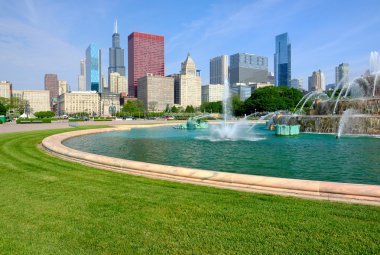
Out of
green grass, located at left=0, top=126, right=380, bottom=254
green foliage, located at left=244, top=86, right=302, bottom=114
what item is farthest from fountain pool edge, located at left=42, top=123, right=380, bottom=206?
green foliage, located at left=244, top=86, right=302, bottom=114

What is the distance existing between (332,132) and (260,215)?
25280 mm

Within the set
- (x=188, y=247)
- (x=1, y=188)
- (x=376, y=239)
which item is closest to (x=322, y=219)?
(x=376, y=239)

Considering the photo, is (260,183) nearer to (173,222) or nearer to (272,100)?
(173,222)

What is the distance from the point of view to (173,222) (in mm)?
5035

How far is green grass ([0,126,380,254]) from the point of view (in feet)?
13.7

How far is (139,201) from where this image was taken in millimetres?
6211

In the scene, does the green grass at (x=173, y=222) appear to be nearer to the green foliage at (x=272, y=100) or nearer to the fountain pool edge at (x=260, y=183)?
the fountain pool edge at (x=260, y=183)

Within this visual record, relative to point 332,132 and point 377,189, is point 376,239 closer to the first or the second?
point 377,189

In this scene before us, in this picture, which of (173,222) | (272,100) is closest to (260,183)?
(173,222)

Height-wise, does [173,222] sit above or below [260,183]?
below

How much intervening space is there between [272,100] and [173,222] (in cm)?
9797

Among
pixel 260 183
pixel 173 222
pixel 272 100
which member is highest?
pixel 272 100

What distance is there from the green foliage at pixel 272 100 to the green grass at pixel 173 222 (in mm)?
94953

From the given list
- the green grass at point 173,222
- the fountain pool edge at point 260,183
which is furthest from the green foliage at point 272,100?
the green grass at point 173,222
